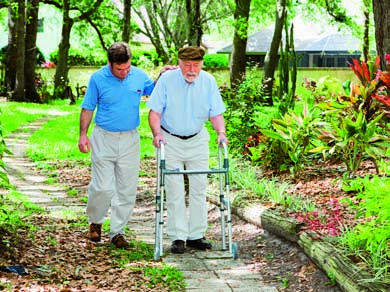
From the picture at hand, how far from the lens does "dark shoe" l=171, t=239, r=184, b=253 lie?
7.20 meters

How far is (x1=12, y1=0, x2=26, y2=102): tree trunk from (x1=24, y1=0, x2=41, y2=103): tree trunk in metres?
0.57

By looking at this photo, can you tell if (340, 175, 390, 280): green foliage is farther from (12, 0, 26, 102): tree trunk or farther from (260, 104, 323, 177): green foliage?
(12, 0, 26, 102): tree trunk

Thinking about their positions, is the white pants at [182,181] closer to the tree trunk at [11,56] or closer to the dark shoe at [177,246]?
the dark shoe at [177,246]

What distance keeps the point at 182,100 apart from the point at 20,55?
22.8 m

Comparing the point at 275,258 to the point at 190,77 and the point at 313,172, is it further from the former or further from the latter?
the point at 313,172

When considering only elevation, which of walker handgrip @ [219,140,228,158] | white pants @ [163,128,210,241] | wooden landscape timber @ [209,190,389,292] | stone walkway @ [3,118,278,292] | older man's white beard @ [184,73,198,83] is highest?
older man's white beard @ [184,73,198,83]

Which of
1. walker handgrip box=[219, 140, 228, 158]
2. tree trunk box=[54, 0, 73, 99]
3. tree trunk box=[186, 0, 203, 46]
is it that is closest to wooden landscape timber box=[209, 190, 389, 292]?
walker handgrip box=[219, 140, 228, 158]

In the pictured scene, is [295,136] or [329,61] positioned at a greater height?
[329,61]

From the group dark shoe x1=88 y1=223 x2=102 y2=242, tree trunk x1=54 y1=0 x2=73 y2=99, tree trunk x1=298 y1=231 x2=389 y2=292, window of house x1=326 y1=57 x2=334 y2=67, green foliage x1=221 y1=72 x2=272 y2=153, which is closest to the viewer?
tree trunk x1=298 y1=231 x2=389 y2=292

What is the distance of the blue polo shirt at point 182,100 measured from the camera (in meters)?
7.19

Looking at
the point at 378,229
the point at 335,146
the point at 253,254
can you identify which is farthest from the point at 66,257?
the point at 335,146

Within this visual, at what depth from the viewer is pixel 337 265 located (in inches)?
222

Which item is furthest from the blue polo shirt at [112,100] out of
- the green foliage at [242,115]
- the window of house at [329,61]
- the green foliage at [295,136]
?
the window of house at [329,61]

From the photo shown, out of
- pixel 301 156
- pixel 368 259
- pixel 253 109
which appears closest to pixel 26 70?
pixel 253 109
